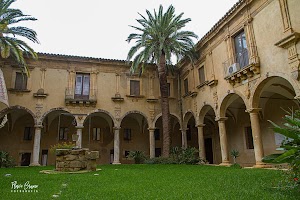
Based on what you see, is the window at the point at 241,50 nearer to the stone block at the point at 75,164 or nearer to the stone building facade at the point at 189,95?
the stone building facade at the point at 189,95

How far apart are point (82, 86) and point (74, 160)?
33.2ft

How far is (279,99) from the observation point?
15117mm

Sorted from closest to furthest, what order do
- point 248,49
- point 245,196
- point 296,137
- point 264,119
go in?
1. point 296,137
2. point 245,196
3. point 248,49
4. point 264,119

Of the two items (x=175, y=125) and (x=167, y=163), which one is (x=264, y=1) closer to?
(x=167, y=163)

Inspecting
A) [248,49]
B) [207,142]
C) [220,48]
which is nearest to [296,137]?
[248,49]

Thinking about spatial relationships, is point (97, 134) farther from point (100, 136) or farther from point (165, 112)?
point (165, 112)

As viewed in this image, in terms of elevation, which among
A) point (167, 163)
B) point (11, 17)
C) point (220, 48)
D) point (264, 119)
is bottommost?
point (167, 163)

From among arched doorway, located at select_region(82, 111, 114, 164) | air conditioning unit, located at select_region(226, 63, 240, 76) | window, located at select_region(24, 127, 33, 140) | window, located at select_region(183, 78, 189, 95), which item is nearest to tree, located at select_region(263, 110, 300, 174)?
air conditioning unit, located at select_region(226, 63, 240, 76)

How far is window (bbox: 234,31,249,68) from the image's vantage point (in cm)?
1341

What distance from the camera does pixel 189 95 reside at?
1941 cm

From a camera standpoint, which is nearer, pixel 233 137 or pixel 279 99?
pixel 279 99

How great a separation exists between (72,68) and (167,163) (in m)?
10.8

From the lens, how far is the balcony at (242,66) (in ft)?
40.2

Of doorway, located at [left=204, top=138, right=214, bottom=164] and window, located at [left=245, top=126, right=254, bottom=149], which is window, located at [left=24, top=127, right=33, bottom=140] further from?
window, located at [left=245, top=126, right=254, bottom=149]
